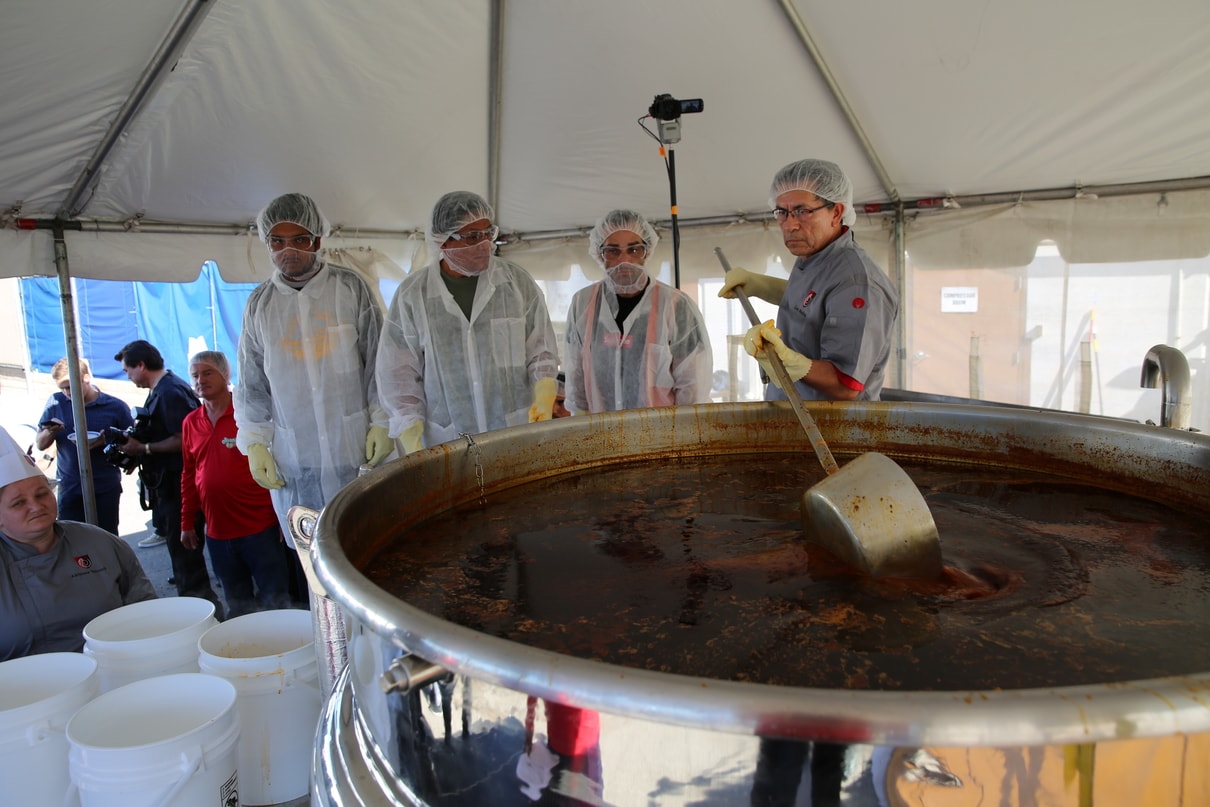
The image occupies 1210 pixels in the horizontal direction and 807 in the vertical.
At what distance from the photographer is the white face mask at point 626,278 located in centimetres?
293

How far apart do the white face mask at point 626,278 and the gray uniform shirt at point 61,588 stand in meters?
2.04

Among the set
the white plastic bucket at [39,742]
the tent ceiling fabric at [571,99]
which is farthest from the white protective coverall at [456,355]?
the tent ceiling fabric at [571,99]

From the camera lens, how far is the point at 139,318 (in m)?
9.29

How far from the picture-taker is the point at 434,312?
2.59 metres

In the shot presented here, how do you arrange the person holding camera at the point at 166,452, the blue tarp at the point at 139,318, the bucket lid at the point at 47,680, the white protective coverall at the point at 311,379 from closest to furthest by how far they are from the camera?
the bucket lid at the point at 47,680
the white protective coverall at the point at 311,379
the person holding camera at the point at 166,452
the blue tarp at the point at 139,318

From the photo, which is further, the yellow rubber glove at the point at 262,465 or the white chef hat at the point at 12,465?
the yellow rubber glove at the point at 262,465

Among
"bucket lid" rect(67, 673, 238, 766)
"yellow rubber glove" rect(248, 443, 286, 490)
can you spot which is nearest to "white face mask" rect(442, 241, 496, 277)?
"yellow rubber glove" rect(248, 443, 286, 490)

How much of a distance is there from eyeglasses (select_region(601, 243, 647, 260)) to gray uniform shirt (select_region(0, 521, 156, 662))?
2.07m

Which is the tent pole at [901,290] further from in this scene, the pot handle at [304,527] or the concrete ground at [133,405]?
the concrete ground at [133,405]

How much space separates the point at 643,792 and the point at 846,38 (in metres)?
3.45

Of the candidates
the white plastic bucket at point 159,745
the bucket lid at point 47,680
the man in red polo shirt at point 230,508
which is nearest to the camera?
the white plastic bucket at point 159,745

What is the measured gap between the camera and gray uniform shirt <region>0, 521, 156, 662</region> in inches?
79.1

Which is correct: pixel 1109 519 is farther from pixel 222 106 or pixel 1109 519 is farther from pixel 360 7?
pixel 222 106

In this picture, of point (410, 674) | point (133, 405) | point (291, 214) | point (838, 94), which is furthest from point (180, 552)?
point (133, 405)
